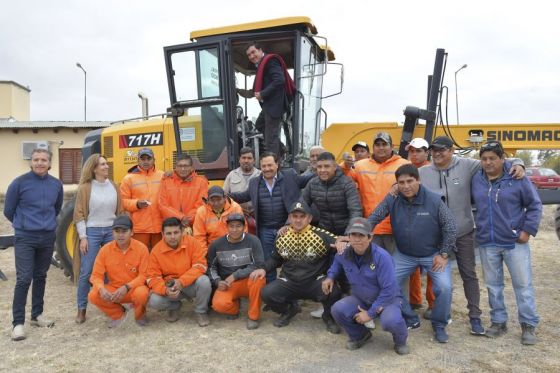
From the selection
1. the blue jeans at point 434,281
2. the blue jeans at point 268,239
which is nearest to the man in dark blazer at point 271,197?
the blue jeans at point 268,239

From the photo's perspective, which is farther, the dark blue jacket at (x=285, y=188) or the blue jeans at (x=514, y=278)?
the dark blue jacket at (x=285, y=188)

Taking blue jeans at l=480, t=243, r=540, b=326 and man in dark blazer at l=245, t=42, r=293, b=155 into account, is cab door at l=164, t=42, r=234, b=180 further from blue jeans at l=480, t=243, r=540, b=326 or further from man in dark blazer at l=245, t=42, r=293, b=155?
blue jeans at l=480, t=243, r=540, b=326

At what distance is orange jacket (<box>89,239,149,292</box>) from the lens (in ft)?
14.5

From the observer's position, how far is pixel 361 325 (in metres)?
3.86

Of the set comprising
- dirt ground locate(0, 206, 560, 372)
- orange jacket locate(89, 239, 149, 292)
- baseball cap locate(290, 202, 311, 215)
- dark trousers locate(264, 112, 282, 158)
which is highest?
dark trousers locate(264, 112, 282, 158)

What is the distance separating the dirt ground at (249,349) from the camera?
350 centimetres

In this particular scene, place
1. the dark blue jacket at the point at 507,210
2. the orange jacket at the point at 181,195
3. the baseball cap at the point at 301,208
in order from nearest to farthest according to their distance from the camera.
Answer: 1. the dark blue jacket at the point at 507,210
2. the baseball cap at the point at 301,208
3. the orange jacket at the point at 181,195

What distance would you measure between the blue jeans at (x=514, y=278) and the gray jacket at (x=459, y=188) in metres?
0.27

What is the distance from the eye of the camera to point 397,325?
3633 millimetres

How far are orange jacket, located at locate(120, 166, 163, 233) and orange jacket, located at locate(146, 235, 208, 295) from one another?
606mm

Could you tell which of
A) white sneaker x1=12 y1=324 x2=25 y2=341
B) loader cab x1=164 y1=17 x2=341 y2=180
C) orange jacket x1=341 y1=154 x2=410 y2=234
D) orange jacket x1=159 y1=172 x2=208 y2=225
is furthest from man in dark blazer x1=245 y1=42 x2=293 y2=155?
white sneaker x1=12 y1=324 x2=25 y2=341

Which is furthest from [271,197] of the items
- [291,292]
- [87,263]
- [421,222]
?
[87,263]

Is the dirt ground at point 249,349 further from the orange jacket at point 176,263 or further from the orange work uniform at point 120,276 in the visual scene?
the orange jacket at point 176,263

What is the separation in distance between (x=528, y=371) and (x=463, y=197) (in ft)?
4.70
